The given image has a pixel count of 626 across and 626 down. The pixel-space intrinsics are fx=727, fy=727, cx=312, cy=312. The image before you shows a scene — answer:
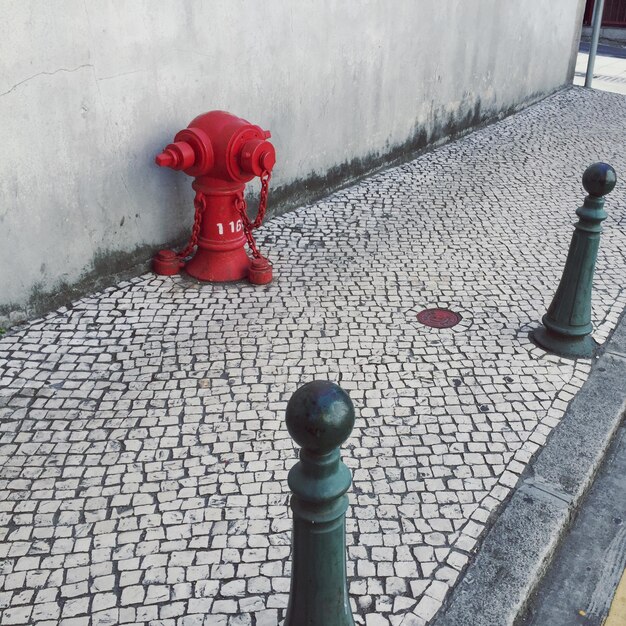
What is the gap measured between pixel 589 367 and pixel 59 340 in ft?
10.1

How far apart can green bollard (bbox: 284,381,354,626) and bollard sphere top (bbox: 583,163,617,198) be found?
2.56m

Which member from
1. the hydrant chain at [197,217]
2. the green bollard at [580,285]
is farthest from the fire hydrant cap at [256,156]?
the green bollard at [580,285]

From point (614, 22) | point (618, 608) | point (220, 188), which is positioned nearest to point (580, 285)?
point (618, 608)

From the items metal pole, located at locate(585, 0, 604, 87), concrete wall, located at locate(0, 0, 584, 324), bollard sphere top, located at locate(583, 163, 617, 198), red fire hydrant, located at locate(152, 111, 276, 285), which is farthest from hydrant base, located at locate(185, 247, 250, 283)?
metal pole, located at locate(585, 0, 604, 87)

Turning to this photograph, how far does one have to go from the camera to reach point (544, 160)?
8047 millimetres

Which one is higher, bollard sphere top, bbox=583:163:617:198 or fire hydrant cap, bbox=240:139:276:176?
bollard sphere top, bbox=583:163:617:198

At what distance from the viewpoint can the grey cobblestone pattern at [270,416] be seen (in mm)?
2727

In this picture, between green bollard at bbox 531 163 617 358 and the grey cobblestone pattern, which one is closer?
the grey cobblestone pattern

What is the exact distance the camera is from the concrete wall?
416cm

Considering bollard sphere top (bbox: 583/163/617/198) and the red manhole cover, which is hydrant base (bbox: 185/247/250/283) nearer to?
the red manhole cover

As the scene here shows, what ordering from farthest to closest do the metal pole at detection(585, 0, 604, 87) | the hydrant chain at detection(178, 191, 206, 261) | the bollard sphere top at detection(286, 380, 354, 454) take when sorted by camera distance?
the metal pole at detection(585, 0, 604, 87) → the hydrant chain at detection(178, 191, 206, 261) → the bollard sphere top at detection(286, 380, 354, 454)

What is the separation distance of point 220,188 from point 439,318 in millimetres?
1656

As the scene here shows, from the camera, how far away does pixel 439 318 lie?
15.3 feet

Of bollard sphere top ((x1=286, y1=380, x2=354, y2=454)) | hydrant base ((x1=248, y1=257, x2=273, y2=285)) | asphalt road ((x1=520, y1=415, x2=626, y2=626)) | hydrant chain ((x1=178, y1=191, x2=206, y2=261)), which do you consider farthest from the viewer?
hydrant base ((x1=248, y1=257, x2=273, y2=285))
